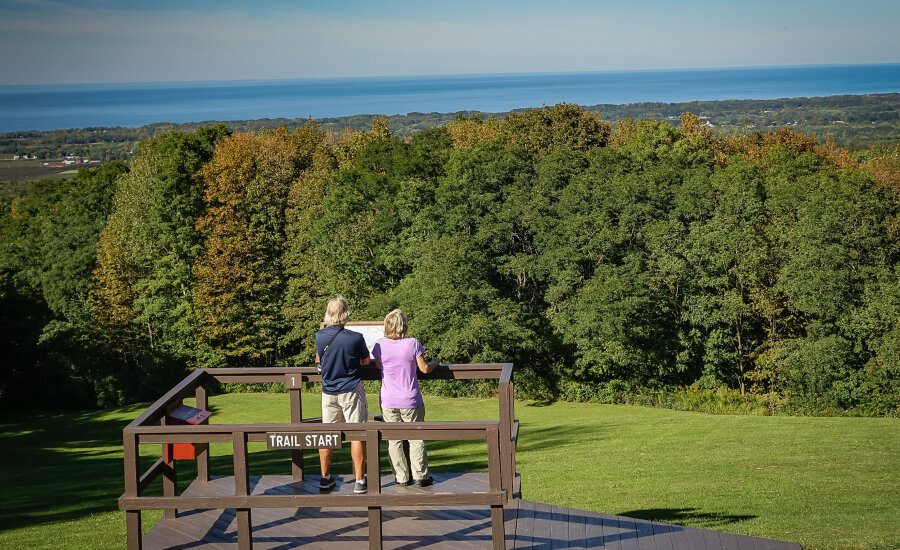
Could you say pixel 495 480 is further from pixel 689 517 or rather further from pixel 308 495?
pixel 689 517

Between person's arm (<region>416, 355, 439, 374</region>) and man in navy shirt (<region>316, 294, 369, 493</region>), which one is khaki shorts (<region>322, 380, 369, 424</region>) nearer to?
man in navy shirt (<region>316, 294, 369, 493</region>)

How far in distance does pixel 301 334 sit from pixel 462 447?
67.7 feet

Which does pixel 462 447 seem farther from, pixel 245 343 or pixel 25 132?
pixel 25 132

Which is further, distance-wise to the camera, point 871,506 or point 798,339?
point 798,339

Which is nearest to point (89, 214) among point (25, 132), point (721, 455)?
point (721, 455)

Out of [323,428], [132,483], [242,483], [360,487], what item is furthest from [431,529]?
[132,483]

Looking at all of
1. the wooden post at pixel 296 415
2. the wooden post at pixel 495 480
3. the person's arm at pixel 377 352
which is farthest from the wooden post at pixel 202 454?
the wooden post at pixel 495 480

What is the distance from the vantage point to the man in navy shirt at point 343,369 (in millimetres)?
8922

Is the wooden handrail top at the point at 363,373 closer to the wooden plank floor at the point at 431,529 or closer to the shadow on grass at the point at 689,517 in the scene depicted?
the wooden plank floor at the point at 431,529

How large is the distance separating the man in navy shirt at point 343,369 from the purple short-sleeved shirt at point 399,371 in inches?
10.4

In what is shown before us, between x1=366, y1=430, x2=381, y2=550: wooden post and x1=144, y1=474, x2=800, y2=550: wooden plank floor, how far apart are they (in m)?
0.62

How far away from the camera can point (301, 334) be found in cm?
4297

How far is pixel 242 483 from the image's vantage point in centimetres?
766

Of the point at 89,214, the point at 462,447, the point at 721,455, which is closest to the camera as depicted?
the point at 721,455
